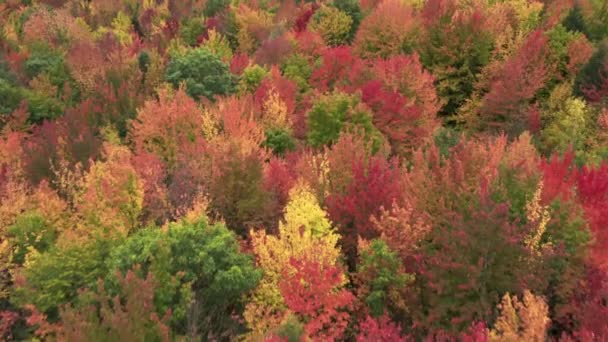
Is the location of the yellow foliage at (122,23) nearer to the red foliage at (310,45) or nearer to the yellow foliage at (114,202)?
the red foliage at (310,45)

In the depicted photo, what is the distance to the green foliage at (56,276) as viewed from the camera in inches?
851

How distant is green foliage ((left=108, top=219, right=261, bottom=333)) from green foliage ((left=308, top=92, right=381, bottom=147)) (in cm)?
1736

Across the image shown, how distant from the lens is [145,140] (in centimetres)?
3641

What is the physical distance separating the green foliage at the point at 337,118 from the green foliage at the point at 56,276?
19.0 m

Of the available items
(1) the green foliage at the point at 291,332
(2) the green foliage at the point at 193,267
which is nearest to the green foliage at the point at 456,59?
(2) the green foliage at the point at 193,267

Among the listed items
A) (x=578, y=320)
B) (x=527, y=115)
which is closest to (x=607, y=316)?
(x=578, y=320)

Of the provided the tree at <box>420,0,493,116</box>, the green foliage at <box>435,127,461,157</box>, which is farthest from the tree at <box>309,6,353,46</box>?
the green foliage at <box>435,127,461,157</box>

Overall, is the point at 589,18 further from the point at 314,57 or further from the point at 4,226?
the point at 4,226

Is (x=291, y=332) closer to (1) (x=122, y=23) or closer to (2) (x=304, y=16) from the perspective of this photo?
(2) (x=304, y=16)

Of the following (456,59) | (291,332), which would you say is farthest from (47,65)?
(291,332)

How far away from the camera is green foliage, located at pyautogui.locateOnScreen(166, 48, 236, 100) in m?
45.8

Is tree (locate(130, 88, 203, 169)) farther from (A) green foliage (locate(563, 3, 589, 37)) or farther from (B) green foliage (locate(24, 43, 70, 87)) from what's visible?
(A) green foliage (locate(563, 3, 589, 37))

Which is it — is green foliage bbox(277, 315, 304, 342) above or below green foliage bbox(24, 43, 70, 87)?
above

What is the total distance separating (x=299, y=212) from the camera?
74.4ft
